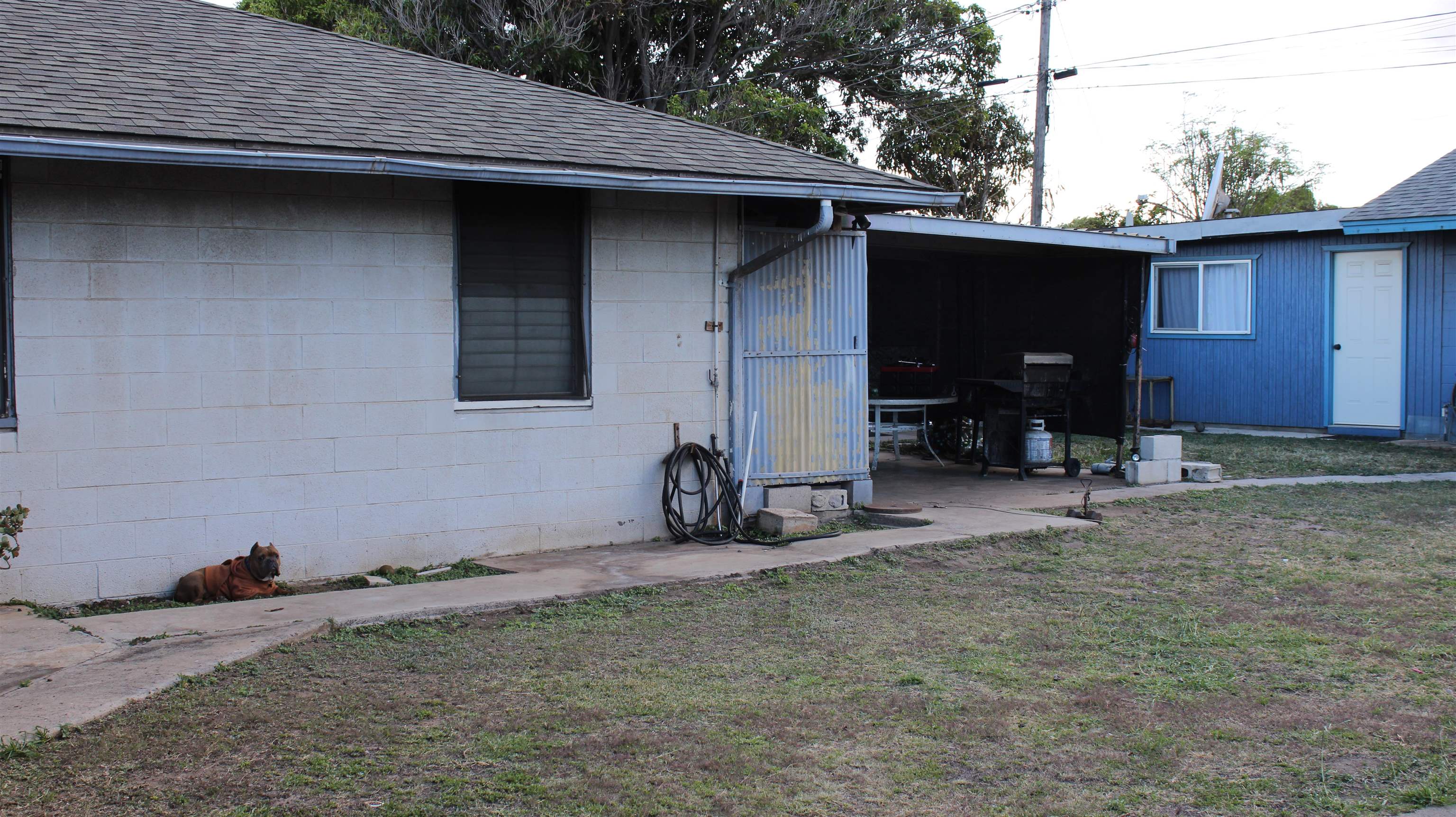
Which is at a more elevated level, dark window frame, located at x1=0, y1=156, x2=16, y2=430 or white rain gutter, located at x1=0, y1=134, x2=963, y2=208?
white rain gutter, located at x1=0, y1=134, x2=963, y2=208

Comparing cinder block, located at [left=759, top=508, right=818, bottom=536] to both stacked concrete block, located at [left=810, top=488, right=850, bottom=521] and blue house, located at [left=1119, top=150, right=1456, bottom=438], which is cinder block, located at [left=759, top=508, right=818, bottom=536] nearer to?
stacked concrete block, located at [left=810, top=488, right=850, bottom=521]

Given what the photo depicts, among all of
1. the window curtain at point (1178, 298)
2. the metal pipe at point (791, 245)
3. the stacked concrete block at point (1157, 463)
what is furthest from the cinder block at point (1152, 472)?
the window curtain at point (1178, 298)

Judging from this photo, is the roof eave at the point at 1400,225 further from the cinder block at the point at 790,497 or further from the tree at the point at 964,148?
the cinder block at the point at 790,497

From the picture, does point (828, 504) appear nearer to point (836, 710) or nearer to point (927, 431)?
point (836, 710)

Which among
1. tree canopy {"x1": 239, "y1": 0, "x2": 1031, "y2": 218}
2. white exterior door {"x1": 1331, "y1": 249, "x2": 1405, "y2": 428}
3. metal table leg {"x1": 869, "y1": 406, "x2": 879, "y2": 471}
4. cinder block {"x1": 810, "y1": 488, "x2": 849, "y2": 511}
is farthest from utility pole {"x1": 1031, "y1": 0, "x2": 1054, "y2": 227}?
cinder block {"x1": 810, "y1": 488, "x2": 849, "y2": 511}

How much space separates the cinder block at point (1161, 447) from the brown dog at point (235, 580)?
849cm

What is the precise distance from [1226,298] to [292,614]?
1566 cm

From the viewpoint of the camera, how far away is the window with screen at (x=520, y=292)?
7.82m

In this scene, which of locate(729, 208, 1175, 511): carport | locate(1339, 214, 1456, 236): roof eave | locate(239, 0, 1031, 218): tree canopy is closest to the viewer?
locate(729, 208, 1175, 511): carport

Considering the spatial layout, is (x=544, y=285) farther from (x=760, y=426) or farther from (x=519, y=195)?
(x=760, y=426)

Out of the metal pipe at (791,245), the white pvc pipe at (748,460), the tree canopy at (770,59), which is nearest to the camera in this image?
the metal pipe at (791,245)

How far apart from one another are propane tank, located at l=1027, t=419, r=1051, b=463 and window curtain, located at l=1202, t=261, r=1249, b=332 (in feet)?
23.4

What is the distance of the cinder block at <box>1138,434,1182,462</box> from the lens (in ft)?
39.0

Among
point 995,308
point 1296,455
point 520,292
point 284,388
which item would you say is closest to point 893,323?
point 995,308
